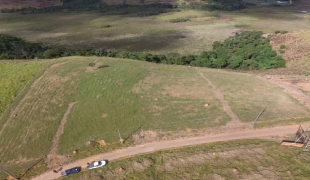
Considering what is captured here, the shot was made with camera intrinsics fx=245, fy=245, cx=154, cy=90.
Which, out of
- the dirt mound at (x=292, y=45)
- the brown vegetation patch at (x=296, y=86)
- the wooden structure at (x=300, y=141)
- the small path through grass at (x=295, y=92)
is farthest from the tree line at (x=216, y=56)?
the wooden structure at (x=300, y=141)

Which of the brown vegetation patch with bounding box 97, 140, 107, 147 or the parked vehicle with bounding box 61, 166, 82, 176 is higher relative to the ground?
the brown vegetation patch with bounding box 97, 140, 107, 147

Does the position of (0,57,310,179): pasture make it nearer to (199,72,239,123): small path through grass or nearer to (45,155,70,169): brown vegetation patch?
(199,72,239,123): small path through grass

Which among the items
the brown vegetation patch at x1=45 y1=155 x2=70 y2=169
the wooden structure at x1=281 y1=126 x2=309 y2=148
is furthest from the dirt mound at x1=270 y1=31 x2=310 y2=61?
the brown vegetation patch at x1=45 y1=155 x2=70 y2=169

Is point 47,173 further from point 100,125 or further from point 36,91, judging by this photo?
point 36,91

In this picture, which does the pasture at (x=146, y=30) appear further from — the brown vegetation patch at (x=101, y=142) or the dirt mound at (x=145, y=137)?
the brown vegetation patch at (x=101, y=142)

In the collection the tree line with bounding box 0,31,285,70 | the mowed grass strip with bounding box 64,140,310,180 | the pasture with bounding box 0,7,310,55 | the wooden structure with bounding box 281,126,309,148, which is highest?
the pasture with bounding box 0,7,310,55
